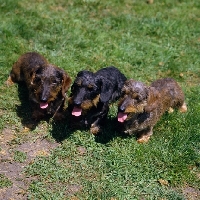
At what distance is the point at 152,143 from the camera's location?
640 centimetres

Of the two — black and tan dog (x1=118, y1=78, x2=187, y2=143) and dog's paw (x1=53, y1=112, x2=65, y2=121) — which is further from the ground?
black and tan dog (x1=118, y1=78, x2=187, y2=143)

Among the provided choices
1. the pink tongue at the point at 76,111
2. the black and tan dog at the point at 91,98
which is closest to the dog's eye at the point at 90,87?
the black and tan dog at the point at 91,98

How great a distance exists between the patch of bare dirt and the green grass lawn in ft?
0.05

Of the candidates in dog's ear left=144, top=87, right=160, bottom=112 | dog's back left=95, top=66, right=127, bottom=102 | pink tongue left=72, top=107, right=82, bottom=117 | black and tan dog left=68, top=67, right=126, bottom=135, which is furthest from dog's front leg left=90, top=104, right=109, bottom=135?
dog's ear left=144, top=87, right=160, bottom=112

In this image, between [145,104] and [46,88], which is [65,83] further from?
[145,104]

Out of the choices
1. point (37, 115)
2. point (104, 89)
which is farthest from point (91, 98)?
point (37, 115)

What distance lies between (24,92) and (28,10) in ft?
11.1

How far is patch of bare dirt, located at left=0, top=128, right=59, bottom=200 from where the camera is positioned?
533 cm

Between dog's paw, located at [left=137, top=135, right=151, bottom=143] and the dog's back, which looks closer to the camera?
dog's paw, located at [left=137, top=135, right=151, bottom=143]

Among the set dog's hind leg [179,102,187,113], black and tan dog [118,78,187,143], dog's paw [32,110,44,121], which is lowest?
dog's paw [32,110,44,121]

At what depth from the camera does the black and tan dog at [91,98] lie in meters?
5.93

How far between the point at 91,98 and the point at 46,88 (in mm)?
764

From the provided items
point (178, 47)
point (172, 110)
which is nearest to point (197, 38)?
point (178, 47)

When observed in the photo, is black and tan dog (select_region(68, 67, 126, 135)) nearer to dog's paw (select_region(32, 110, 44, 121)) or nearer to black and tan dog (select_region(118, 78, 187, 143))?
black and tan dog (select_region(118, 78, 187, 143))
